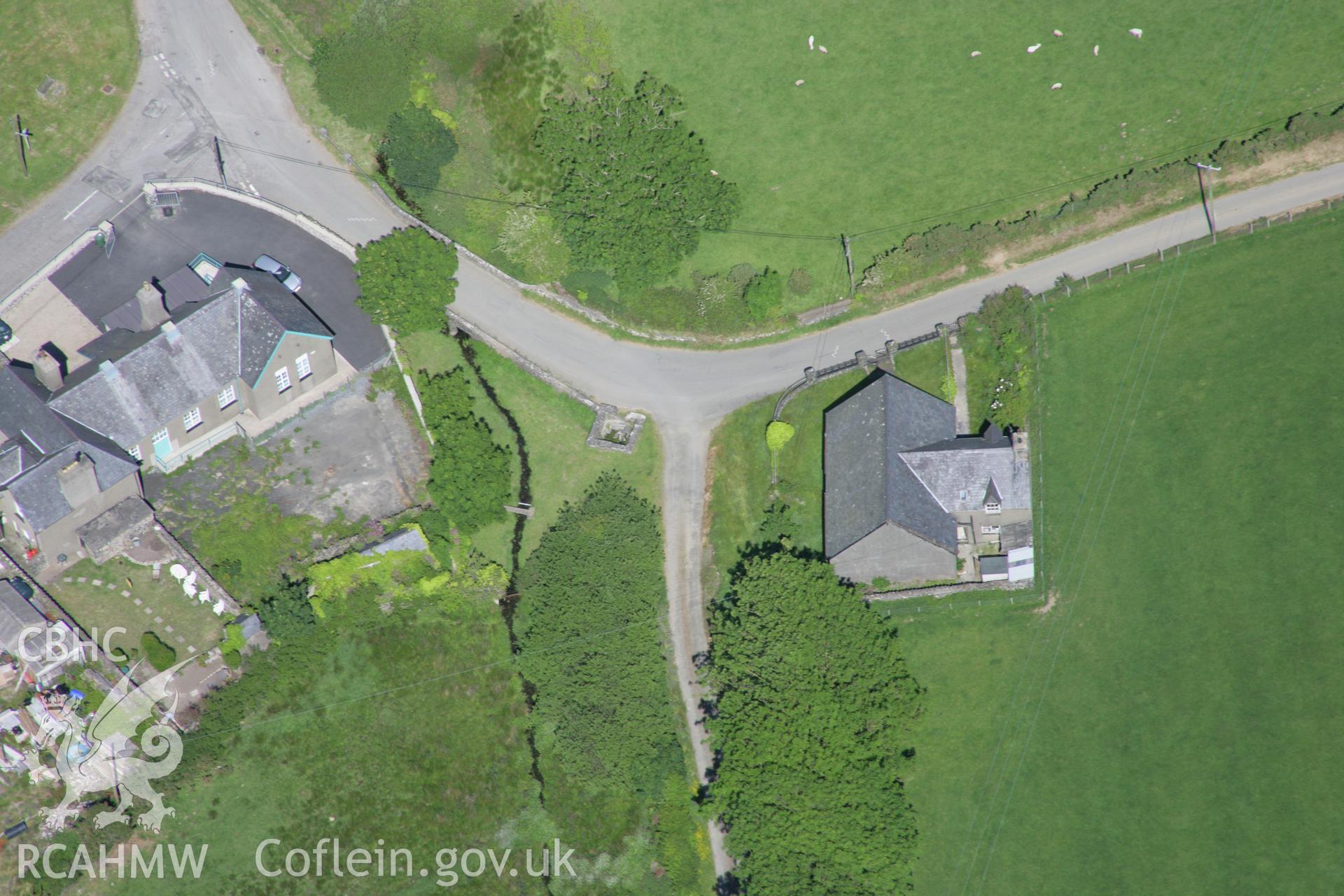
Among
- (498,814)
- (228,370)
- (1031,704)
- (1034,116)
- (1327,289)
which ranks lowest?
(498,814)

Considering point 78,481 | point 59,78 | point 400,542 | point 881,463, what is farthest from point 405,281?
point 881,463

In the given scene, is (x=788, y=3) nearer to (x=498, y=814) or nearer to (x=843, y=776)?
(x=843, y=776)

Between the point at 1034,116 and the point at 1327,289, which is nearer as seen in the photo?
the point at 1327,289

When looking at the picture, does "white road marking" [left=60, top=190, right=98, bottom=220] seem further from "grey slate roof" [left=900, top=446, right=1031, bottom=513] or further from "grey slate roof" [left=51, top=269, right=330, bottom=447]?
"grey slate roof" [left=900, top=446, right=1031, bottom=513]

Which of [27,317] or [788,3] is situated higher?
[788,3]

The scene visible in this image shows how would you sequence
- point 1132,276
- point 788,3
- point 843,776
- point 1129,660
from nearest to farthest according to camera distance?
point 843,776, point 1129,660, point 1132,276, point 788,3

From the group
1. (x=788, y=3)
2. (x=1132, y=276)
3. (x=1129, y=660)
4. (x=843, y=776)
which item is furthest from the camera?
(x=788, y=3)

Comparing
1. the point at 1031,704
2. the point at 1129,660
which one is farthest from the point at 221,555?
the point at 1129,660

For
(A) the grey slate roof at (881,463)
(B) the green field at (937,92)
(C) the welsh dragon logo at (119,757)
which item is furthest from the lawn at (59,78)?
(A) the grey slate roof at (881,463)
